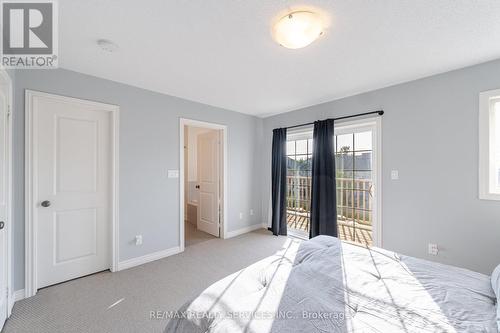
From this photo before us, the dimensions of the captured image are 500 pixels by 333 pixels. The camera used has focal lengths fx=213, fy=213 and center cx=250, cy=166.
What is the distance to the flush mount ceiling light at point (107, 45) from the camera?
1889 mm

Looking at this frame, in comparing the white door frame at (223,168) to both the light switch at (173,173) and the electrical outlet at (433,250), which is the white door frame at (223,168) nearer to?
the light switch at (173,173)

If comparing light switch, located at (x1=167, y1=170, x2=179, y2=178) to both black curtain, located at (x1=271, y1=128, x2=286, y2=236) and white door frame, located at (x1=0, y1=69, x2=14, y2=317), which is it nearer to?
white door frame, located at (x1=0, y1=69, x2=14, y2=317)

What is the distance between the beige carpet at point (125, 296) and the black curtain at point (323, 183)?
3.23ft

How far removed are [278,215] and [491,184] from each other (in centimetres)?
287

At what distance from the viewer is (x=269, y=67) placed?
2.36 meters

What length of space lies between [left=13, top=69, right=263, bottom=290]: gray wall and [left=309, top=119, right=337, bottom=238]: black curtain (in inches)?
75.3

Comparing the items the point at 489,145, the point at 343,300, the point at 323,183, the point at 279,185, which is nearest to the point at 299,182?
the point at 279,185

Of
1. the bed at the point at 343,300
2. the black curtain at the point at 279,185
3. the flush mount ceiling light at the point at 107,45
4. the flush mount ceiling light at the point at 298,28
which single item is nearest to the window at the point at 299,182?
the black curtain at the point at 279,185

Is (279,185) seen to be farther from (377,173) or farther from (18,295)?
(18,295)

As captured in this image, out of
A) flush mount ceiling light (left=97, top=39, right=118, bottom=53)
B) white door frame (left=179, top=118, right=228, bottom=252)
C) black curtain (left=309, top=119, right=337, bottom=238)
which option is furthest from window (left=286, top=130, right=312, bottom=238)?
flush mount ceiling light (left=97, top=39, right=118, bottom=53)

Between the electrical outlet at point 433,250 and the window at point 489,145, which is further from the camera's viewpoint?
the electrical outlet at point 433,250

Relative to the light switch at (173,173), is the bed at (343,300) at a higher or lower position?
lower

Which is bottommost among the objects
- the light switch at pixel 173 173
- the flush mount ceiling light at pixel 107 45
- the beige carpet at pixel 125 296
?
the beige carpet at pixel 125 296

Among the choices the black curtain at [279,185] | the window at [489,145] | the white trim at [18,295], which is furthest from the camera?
the black curtain at [279,185]
